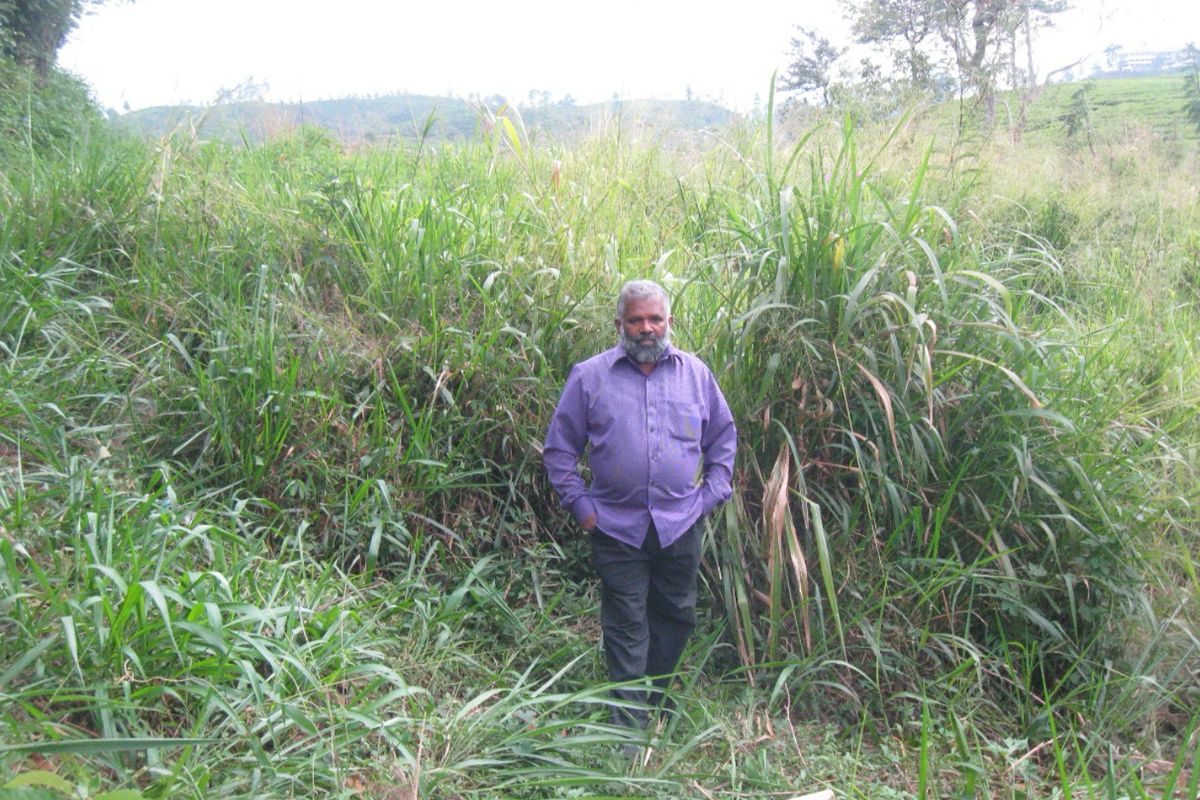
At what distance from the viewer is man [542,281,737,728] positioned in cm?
389

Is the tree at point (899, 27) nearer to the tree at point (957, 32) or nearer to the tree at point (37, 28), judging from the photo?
the tree at point (957, 32)

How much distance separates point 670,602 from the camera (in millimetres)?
4098

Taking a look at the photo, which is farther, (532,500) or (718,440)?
(532,500)

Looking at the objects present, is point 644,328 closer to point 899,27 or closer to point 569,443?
point 569,443

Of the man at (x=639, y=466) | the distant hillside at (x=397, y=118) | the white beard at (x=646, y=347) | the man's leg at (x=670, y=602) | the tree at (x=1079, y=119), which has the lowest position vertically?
the man's leg at (x=670, y=602)

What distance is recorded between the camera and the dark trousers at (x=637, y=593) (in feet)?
13.0

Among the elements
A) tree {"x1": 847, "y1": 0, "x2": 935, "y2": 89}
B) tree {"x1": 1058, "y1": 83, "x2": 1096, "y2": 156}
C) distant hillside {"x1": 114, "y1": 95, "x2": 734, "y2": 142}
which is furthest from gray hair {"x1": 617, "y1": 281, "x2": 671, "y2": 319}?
tree {"x1": 1058, "y1": 83, "x2": 1096, "y2": 156}

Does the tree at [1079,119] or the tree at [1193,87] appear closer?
the tree at [1079,119]

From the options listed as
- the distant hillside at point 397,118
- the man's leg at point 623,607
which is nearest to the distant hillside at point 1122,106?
the distant hillside at point 397,118

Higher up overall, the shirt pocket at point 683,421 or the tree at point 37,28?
the tree at point 37,28

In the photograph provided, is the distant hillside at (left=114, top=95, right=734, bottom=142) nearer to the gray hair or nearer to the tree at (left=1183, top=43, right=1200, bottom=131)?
the gray hair

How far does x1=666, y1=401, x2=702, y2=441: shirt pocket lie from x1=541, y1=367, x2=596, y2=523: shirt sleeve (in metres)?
0.35

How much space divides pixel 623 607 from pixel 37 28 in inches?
334

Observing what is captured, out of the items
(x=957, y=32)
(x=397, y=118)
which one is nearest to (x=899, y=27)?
(x=957, y=32)
